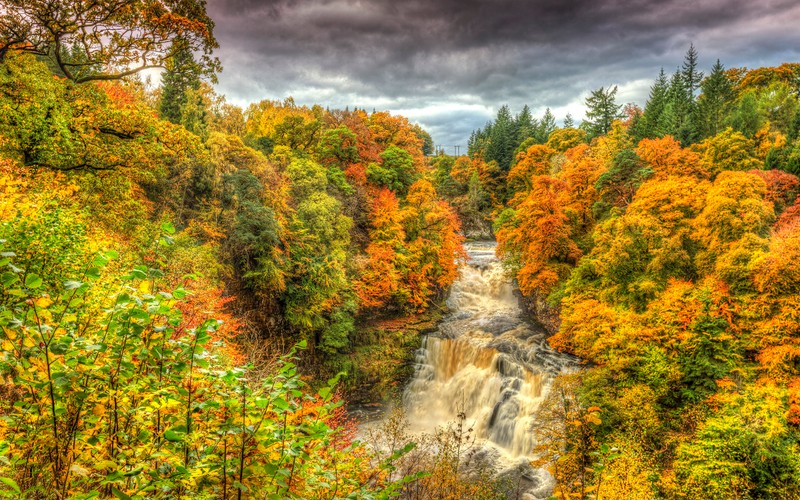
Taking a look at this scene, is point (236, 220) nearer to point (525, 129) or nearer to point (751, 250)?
point (751, 250)

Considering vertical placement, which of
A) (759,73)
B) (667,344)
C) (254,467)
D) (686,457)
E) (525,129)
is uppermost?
(759,73)

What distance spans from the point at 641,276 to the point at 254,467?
17693mm

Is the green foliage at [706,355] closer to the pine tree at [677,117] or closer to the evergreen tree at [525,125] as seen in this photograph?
the pine tree at [677,117]

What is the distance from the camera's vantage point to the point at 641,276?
16062 mm

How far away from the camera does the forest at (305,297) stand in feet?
7.93

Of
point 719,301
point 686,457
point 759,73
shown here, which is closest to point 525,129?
point 759,73

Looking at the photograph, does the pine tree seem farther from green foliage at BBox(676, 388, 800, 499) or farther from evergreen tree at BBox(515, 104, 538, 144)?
green foliage at BBox(676, 388, 800, 499)

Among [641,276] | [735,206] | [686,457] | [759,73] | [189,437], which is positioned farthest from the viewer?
[759,73]

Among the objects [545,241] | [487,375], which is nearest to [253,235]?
[487,375]

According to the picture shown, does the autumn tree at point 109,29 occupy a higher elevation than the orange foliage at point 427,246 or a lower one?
higher

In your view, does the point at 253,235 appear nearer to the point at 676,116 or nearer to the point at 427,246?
the point at 427,246

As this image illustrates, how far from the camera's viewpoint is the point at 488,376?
63.4 feet

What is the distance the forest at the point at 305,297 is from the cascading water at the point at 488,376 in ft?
3.42

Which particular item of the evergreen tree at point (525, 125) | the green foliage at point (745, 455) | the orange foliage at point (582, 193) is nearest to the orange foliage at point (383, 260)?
the orange foliage at point (582, 193)
